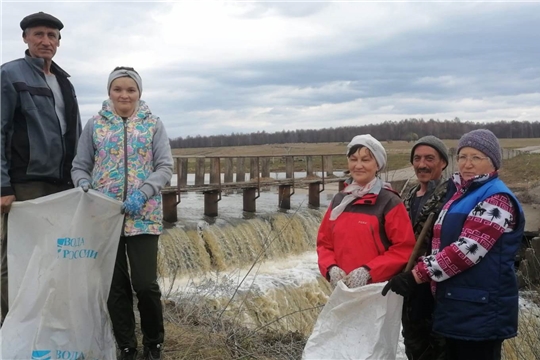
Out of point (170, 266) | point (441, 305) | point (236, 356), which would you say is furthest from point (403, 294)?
point (170, 266)

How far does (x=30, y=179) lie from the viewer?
3.46 m

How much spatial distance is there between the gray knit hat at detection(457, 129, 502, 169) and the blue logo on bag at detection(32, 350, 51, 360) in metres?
2.53

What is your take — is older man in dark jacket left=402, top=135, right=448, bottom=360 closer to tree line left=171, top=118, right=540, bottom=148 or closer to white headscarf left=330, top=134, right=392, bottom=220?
white headscarf left=330, top=134, right=392, bottom=220

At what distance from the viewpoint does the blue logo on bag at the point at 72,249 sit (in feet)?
10.2

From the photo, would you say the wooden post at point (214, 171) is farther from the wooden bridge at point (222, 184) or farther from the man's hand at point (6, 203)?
the man's hand at point (6, 203)

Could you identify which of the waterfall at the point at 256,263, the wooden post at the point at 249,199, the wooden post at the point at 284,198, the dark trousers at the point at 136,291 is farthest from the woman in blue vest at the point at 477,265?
the wooden post at the point at 284,198

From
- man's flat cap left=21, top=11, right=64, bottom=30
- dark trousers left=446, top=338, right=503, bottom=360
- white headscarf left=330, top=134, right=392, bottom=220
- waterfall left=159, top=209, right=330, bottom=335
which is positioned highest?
man's flat cap left=21, top=11, right=64, bottom=30

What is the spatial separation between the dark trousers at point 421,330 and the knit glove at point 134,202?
167cm

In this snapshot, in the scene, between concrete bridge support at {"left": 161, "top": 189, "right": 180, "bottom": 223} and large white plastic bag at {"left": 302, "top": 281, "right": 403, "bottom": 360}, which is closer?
large white plastic bag at {"left": 302, "top": 281, "right": 403, "bottom": 360}

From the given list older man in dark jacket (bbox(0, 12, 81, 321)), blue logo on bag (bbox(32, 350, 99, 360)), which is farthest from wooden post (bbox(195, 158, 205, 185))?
blue logo on bag (bbox(32, 350, 99, 360))

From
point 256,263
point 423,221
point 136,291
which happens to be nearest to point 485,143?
point 423,221

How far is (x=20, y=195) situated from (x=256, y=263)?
28.0ft

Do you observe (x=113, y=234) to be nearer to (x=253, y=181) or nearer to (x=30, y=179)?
(x=30, y=179)

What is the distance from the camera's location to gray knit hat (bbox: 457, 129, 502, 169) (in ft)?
9.00
